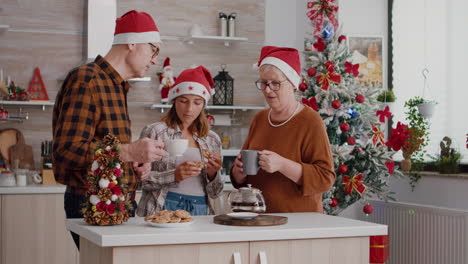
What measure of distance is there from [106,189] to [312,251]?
0.77 metres

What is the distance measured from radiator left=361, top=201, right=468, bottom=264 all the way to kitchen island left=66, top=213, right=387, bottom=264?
2.00m

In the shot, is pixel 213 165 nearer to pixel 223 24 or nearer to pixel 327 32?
pixel 327 32

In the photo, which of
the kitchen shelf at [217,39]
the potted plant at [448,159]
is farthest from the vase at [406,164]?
the kitchen shelf at [217,39]

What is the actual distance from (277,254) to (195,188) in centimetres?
92

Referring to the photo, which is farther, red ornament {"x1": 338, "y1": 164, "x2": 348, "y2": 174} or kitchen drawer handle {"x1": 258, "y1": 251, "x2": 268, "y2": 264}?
Result: red ornament {"x1": 338, "y1": 164, "x2": 348, "y2": 174}

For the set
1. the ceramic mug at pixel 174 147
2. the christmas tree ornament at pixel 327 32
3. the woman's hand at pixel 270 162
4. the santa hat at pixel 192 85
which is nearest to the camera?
the ceramic mug at pixel 174 147

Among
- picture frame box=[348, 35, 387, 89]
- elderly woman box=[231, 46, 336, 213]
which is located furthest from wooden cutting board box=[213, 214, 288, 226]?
picture frame box=[348, 35, 387, 89]

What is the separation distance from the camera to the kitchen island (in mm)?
1951

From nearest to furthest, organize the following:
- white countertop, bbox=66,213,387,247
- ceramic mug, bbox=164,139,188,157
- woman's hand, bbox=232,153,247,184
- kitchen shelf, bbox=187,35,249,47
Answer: white countertop, bbox=66,213,387,247, ceramic mug, bbox=164,139,188,157, woman's hand, bbox=232,153,247,184, kitchen shelf, bbox=187,35,249,47

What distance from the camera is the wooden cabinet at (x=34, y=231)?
4.50 m

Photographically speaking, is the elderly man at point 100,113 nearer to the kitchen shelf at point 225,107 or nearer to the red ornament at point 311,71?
the red ornament at point 311,71

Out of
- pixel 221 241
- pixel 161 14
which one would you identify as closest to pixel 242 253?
pixel 221 241

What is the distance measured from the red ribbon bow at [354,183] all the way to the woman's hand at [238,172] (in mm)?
1752

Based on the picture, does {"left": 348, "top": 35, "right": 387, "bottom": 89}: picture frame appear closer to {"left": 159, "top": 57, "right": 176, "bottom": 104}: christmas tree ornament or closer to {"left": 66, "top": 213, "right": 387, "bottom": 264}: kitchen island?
{"left": 159, "top": 57, "right": 176, "bottom": 104}: christmas tree ornament
